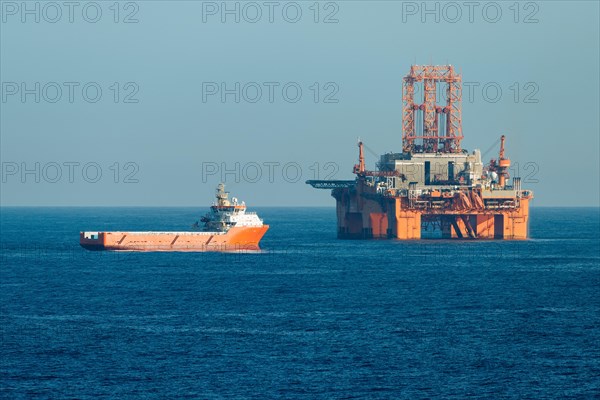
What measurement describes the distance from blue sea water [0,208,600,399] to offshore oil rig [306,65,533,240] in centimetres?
3011

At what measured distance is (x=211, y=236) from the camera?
5901 inches

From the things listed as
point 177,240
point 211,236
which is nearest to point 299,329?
point 211,236

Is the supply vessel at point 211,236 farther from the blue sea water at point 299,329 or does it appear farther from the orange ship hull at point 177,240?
the blue sea water at point 299,329

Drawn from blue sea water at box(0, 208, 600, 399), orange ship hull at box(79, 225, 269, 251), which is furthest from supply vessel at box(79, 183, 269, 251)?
blue sea water at box(0, 208, 600, 399)

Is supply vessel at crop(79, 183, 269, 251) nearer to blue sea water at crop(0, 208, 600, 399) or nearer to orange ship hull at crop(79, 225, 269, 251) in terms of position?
orange ship hull at crop(79, 225, 269, 251)

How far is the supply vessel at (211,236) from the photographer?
149 metres

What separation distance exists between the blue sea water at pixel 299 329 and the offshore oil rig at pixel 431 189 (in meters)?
30.1

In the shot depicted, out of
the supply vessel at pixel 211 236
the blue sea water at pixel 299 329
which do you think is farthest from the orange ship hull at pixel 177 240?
the blue sea water at pixel 299 329

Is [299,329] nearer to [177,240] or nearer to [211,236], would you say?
[211,236]

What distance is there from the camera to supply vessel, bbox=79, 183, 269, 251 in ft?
488

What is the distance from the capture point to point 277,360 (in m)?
69.6

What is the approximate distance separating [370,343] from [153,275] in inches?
1940

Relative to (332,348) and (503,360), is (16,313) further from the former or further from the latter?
(503,360)

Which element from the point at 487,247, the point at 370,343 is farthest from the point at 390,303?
the point at 487,247
